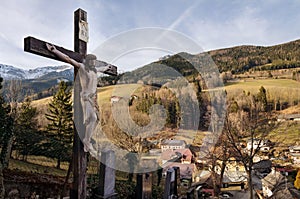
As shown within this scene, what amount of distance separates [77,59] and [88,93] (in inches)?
17.3

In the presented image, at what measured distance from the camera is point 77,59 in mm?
2887

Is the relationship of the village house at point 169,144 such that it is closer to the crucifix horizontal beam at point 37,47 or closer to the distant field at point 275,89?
the crucifix horizontal beam at point 37,47

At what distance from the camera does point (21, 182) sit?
5.93 metres

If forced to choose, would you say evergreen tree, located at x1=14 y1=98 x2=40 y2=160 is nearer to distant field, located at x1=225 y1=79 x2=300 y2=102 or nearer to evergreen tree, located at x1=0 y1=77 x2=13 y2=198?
evergreen tree, located at x1=0 y1=77 x2=13 y2=198

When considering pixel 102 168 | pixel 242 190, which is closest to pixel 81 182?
pixel 102 168

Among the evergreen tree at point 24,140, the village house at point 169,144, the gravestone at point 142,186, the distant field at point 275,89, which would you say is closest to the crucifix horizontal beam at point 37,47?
the gravestone at point 142,186

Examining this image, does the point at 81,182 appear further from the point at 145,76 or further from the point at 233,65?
the point at 233,65

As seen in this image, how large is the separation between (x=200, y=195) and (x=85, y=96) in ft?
34.3

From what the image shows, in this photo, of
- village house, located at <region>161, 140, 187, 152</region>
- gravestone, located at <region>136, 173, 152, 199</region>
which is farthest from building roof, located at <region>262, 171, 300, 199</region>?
gravestone, located at <region>136, 173, 152, 199</region>

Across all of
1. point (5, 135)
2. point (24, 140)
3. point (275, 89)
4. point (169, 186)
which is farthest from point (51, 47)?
point (275, 89)

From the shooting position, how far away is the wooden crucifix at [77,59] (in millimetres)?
2447

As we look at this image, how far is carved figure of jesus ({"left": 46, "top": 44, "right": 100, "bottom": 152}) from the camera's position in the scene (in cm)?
275

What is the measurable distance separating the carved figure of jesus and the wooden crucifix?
45 mm

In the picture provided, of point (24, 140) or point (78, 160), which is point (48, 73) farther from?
point (78, 160)
